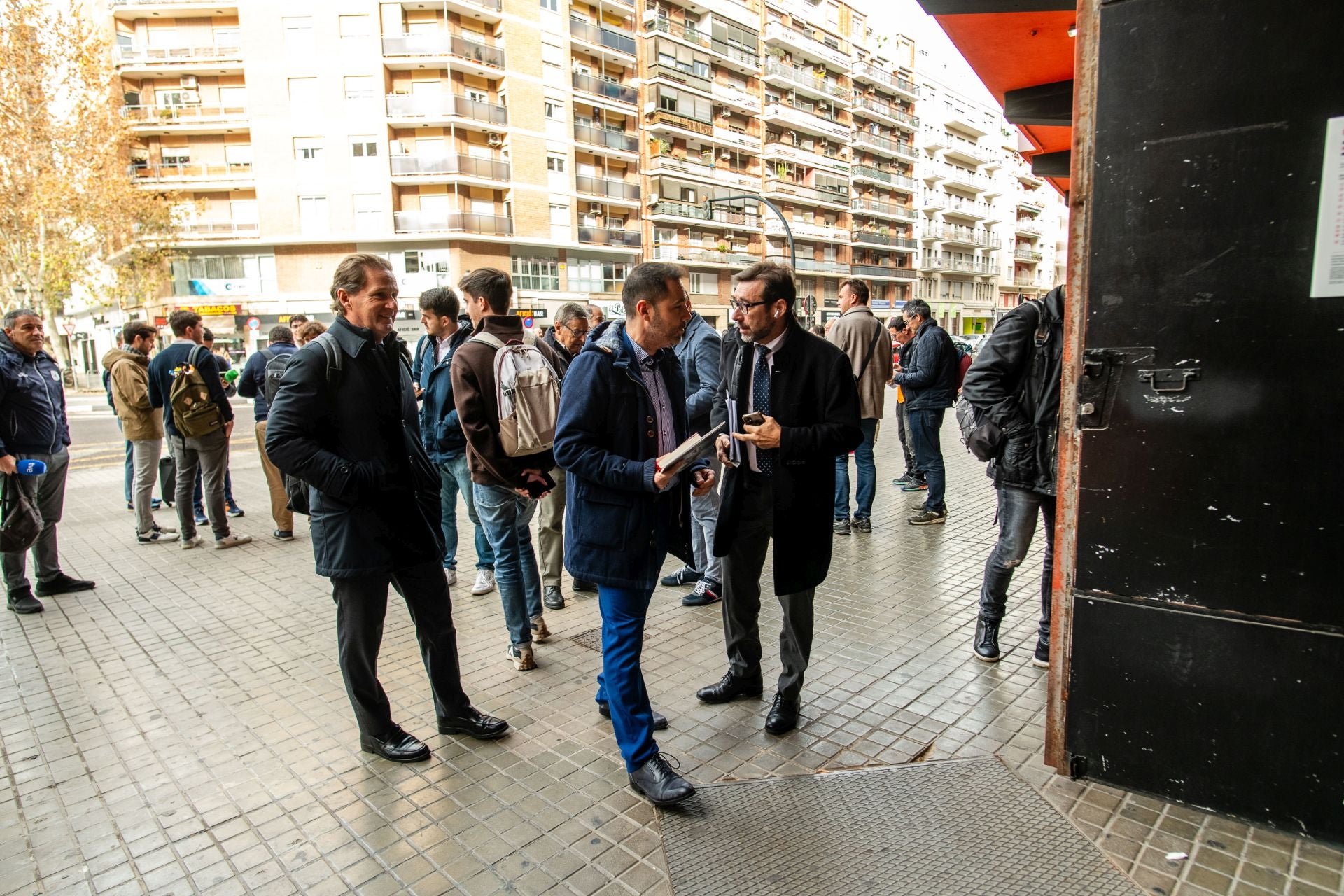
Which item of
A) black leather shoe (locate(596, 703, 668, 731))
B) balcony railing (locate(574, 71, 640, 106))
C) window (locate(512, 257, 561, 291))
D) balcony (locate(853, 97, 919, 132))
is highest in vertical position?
balcony (locate(853, 97, 919, 132))

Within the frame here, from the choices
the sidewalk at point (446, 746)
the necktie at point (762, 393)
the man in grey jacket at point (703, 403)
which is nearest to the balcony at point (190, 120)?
the sidewalk at point (446, 746)

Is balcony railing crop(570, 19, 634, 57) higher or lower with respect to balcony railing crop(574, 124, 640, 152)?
higher

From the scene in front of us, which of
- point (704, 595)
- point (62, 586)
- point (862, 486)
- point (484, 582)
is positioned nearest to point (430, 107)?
point (62, 586)

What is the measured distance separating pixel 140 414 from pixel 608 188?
38.9 metres

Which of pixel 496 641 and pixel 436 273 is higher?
pixel 436 273

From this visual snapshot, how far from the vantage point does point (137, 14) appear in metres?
36.7

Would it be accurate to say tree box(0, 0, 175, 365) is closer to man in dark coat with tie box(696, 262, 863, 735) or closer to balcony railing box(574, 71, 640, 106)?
balcony railing box(574, 71, 640, 106)

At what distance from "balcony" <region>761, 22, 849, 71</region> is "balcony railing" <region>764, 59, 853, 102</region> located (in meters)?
1.07

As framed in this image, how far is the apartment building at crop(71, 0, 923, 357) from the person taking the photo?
119 feet

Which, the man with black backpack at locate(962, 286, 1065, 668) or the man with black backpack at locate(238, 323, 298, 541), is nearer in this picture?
the man with black backpack at locate(962, 286, 1065, 668)

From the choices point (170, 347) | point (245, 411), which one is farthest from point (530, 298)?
point (170, 347)

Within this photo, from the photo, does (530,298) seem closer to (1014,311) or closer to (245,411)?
(245,411)

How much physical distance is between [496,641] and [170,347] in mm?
4913

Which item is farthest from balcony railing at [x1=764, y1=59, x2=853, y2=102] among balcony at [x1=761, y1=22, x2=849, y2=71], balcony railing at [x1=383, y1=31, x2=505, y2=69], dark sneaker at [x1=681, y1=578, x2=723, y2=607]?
dark sneaker at [x1=681, y1=578, x2=723, y2=607]
